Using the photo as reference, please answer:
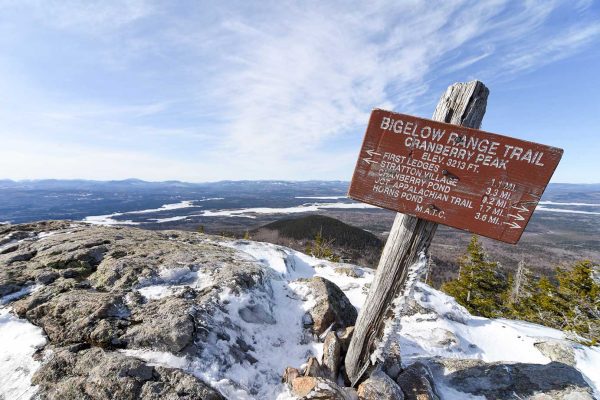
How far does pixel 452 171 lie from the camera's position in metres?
3.98

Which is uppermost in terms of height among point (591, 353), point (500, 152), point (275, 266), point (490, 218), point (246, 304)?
point (500, 152)

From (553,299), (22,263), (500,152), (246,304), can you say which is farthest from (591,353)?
(553,299)

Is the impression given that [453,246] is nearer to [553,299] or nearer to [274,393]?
[553,299]

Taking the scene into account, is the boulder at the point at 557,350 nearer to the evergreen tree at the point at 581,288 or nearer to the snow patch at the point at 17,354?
the snow patch at the point at 17,354

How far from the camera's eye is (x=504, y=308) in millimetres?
29531

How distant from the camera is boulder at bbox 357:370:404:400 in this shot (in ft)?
16.0

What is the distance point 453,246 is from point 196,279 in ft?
659

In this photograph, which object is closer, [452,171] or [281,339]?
[452,171]

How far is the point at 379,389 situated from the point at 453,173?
380 cm

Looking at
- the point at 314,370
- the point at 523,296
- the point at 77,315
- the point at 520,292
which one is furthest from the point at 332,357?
the point at 520,292

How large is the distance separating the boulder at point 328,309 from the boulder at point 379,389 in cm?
198

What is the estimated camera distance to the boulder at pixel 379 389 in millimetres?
4863

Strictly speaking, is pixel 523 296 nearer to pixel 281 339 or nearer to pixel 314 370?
pixel 281 339

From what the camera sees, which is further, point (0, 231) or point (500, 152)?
point (0, 231)
